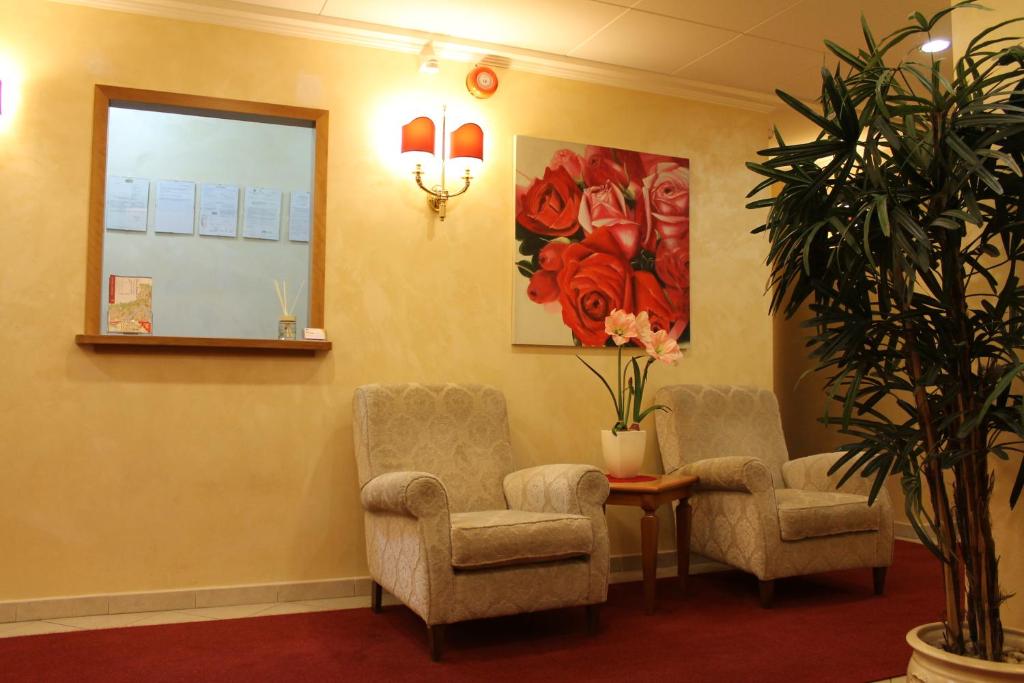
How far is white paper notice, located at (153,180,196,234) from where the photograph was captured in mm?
4098

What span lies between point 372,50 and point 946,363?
292 cm

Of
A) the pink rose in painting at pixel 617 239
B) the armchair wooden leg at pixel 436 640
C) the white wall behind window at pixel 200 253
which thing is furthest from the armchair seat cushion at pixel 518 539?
the white wall behind window at pixel 200 253

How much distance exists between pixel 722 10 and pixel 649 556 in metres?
2.37

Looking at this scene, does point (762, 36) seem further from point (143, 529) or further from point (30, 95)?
point (143, 529)

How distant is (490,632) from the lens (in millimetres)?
3346

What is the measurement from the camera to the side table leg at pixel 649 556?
363 cm

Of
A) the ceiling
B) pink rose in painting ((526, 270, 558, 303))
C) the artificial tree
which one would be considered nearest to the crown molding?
the ceiling

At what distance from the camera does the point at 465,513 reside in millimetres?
3543

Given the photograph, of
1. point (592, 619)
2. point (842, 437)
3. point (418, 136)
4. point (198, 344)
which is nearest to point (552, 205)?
point (418, 136)

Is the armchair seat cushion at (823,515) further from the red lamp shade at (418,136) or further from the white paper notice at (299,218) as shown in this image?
the white paper notice at (299,218)

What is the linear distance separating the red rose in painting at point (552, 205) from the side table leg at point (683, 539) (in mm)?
1441

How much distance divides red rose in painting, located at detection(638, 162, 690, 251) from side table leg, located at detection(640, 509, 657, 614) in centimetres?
151

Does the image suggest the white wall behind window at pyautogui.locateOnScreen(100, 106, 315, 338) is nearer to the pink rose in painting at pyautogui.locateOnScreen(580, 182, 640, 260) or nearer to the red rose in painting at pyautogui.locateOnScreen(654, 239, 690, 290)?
the pink rose in painting at pyautogui.locateOnScreen(580, 182, 640, 260)

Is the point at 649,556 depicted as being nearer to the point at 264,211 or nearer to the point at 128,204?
the point at 264,211
